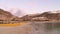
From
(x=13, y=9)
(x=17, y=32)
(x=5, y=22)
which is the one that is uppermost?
(x=13, y=9)

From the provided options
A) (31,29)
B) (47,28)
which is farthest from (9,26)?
(47,28)

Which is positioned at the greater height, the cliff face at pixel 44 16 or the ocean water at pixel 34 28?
the cliff face at pixel 44 16

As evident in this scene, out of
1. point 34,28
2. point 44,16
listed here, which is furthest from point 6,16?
point 44,16

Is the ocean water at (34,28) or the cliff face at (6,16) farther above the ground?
the cliff face at (6,16)

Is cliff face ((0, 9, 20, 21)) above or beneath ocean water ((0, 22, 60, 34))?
above

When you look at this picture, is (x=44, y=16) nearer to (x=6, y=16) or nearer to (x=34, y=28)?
(x=34, y=28)

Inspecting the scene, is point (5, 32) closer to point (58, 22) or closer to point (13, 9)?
point (13, 9)

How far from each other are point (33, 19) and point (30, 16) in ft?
0.24

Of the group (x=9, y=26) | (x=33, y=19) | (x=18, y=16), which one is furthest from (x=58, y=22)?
(x=9, y=26)

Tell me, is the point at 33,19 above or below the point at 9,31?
above

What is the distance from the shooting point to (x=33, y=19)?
2.03 meters

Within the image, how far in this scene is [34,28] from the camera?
78.0 inches

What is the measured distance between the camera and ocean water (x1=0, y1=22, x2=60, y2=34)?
6.35ft

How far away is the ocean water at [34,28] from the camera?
194 cm
